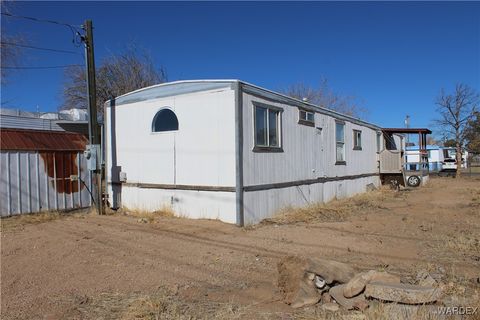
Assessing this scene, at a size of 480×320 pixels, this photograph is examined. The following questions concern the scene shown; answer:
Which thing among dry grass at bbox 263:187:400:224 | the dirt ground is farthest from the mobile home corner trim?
dry grass at bbox 263:187:400:224

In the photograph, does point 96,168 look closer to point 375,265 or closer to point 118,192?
point 118,192

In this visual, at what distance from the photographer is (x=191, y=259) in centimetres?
651

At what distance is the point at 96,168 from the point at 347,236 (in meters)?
6.40

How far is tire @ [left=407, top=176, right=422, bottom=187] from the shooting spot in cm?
2291

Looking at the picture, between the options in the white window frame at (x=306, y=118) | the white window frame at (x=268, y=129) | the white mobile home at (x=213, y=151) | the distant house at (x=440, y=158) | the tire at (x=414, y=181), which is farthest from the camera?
the distant house at (x=440, y=158)

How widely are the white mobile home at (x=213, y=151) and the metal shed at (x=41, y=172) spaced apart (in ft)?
5.10

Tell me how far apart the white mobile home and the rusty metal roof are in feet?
5.32

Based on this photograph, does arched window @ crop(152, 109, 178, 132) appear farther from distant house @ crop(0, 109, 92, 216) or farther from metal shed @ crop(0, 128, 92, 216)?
metal shed @ crop(0, 128, 92, 216)

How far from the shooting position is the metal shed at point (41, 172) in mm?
11219

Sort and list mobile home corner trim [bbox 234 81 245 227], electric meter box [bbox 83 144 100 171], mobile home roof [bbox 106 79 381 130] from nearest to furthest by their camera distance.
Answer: mobile home corner trim [bbox 234 81 245 227] → mobile home roof [bbox 106 79 381 130] → electric meter box [bbox 83 144 100 171]

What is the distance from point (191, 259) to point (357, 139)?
42.6 ft

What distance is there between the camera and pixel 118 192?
11.9 m

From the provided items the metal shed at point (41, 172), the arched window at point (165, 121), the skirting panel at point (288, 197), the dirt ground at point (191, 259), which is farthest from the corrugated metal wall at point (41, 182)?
the skirting panel at point (288, 197)

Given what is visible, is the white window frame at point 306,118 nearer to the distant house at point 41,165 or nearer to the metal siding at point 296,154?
the metal siding at point 296,154
